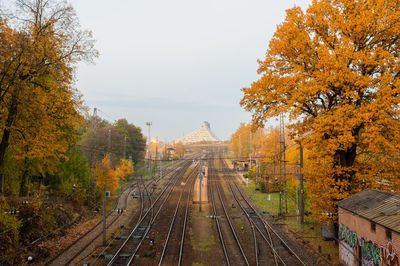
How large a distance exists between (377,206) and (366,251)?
1.97m

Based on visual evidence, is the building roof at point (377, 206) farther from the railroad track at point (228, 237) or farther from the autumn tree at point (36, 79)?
the autumn tree at point (36, 79)

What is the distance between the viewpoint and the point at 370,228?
11.6 meters

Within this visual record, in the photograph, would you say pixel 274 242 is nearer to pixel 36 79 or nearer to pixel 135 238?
pixel 135 238

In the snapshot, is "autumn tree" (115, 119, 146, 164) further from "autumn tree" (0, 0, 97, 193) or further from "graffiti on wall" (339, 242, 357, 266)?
"graffiti on wall" (339, 242, 357, 266)

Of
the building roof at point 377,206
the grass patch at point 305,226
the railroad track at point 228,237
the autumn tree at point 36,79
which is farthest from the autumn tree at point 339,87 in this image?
the autumn tree at point 36,79

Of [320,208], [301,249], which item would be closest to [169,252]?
[301,249]

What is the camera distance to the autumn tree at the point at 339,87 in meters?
11.2

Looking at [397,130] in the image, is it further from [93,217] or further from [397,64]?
[93,217]

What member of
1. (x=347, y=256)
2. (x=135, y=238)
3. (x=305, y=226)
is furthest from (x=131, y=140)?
(x=347, y=256)

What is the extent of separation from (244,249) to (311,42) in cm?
1223

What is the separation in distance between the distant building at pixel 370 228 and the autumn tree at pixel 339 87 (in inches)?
28.1

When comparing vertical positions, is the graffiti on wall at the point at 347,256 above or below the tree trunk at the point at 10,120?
below

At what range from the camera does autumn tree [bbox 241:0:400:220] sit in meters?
11.2

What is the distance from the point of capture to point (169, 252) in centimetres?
1655
